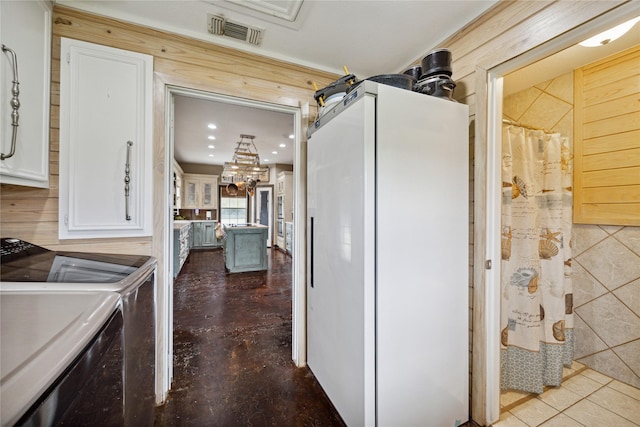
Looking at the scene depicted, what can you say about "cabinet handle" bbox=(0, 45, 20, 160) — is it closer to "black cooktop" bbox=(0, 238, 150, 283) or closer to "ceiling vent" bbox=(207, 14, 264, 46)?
"black cooktop" bbox=(0, 238, 150, 283)

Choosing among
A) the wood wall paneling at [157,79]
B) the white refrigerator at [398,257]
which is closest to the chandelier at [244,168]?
the wood wall paneling at [157,79]

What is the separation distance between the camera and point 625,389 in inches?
70.6

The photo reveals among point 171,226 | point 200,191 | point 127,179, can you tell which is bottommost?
point 171,226

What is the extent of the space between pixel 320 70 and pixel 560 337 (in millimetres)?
2751

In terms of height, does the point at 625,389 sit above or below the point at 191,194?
below

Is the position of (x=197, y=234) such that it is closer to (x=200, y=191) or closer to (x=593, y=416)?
(x=200, y=191)

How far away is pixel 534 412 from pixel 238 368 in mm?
2109

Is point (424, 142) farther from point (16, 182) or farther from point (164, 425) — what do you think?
point (164, 425)

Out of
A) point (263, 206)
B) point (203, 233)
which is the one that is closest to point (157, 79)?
point (203, 233)

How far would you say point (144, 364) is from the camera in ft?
3.01

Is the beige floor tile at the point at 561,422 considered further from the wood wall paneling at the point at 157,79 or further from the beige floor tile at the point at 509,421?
the wood wall paneling at the point at 157,79

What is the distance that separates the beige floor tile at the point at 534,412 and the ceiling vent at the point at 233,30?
3031 mm

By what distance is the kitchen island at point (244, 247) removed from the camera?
495 centimetres

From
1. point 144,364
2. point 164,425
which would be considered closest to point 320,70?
point 144,364
